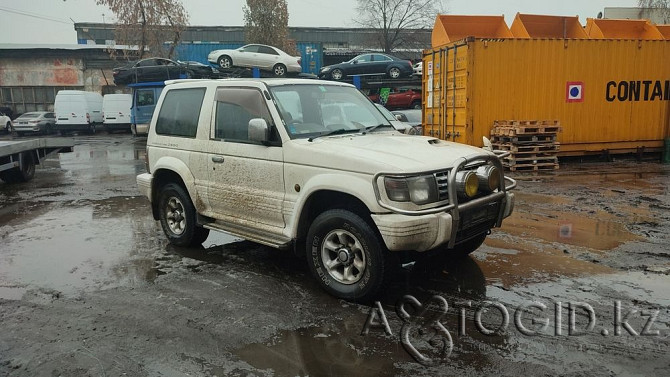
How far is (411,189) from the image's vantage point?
3.69 m

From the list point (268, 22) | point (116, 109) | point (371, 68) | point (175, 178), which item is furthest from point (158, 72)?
point (175, 178)

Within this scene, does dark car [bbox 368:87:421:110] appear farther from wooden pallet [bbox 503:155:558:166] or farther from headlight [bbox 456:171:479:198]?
headlight [bbox 456:171:479:198]

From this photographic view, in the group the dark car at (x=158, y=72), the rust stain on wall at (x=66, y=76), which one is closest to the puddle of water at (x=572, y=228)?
the dark car at (x=158, y=72)

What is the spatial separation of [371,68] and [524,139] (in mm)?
13366

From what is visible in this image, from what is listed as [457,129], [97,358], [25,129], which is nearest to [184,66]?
[25,129]

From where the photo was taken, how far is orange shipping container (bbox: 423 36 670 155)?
1169 cm

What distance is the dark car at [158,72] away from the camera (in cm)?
2288

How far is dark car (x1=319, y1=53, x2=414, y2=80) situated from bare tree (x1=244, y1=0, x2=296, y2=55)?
14.5m

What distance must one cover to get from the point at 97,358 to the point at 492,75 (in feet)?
34.9

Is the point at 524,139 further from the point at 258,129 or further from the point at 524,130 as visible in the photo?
the point at 258,129

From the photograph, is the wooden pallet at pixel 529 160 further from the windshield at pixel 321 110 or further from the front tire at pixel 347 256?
the front tire at pixel 347 256

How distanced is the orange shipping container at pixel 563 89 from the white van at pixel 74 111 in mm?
22084

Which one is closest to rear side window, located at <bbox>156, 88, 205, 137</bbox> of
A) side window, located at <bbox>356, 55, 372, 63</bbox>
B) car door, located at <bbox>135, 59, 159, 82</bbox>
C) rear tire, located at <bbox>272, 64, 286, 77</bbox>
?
side window, located at <bbox>356, 55, 372, 63</bbox>

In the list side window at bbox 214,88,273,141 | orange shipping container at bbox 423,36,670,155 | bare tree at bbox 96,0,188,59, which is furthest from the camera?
bare tree at bbox 96,0,188,59
